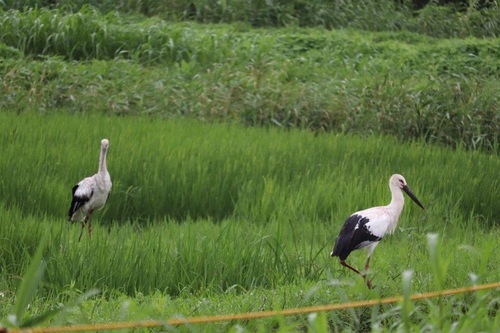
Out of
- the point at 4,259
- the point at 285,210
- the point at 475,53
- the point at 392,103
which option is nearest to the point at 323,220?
the point at 285,210

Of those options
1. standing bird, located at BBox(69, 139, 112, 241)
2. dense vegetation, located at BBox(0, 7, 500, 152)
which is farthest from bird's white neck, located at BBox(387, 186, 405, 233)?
dense vegetation, located at BBox(0, 7, 500, 152)

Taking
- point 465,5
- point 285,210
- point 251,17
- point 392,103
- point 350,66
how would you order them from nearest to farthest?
point 285,210
point 392,103
point 350,66
point 251,17
point 465,5

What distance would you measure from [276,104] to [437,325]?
270 inches

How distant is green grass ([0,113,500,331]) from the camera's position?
16.0 feet

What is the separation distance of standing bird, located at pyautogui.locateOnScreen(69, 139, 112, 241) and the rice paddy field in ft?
0.50

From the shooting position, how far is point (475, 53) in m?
13.1

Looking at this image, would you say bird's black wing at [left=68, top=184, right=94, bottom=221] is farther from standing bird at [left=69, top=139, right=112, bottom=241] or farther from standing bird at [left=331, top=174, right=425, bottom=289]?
standing bird at [left=331, top=174, right=425, bottom=289]

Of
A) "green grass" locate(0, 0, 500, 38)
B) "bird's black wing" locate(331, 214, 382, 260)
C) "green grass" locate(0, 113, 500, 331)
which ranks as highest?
"bird's black wing" locate(331, 214, 382, 260)

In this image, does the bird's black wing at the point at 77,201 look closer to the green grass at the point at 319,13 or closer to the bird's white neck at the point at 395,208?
the bird's white neck at the point at 395,208

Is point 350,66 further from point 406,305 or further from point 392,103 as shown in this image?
point 406,305

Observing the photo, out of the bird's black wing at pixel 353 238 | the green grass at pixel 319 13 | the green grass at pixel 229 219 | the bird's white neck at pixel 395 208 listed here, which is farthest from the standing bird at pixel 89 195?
the green grass at pixel 319 13

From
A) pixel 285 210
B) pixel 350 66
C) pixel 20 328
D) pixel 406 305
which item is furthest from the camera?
pixel 350 66

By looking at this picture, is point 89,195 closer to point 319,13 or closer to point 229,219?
point 229,219

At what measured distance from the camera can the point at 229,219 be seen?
6.58m
